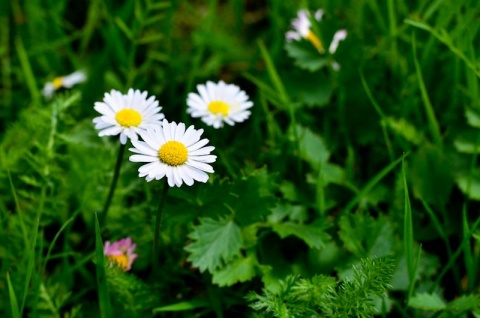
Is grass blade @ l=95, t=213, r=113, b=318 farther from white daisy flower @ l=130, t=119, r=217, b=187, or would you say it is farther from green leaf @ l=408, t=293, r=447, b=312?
green leaf @ l=408, t=293, r=447, b=312

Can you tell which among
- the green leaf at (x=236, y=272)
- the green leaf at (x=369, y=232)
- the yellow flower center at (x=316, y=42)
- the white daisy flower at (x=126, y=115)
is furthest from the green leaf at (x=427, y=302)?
the yellow flower center at (x=316, y=42)

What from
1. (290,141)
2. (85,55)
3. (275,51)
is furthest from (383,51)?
(85,55)

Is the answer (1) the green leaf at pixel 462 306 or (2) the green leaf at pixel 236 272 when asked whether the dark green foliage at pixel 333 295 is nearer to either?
(2) the green leaf at pixel 236 272

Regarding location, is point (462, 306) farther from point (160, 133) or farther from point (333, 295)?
point (160, 133)

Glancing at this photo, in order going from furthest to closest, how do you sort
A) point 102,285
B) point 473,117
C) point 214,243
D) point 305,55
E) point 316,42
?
point 316,42
point 305,55
point 473,117
point 214,243
point 102,285

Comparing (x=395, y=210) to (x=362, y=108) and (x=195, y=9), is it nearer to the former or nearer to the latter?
(x=362, y=108)

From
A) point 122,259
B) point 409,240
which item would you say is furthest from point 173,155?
point 409,240
